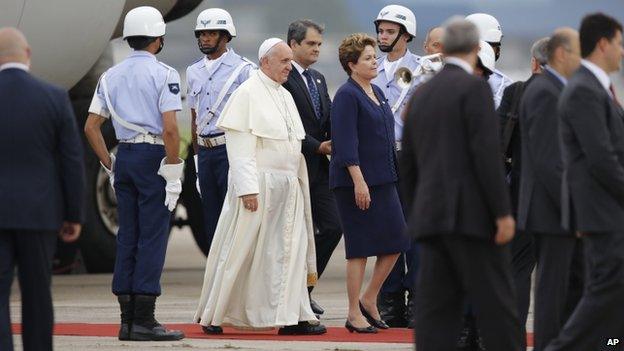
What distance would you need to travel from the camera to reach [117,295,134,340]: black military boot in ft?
33.6

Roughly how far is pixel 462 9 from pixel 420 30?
2.32ft

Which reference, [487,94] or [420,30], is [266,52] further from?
[420,30]

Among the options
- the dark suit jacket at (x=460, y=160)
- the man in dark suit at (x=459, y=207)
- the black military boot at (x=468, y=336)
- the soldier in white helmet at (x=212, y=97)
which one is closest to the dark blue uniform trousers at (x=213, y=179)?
the soldier in white helmet at (x=212, y=97)

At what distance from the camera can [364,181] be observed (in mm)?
10414

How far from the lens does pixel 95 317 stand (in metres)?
11.7

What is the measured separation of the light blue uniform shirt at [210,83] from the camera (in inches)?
451

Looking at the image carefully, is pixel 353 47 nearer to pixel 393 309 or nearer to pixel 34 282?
pixel 393 309

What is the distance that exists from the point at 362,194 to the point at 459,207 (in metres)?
2.98

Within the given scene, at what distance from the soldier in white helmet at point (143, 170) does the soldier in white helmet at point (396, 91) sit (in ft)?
5.08

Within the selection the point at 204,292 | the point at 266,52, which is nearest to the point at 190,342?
the point at 204,292

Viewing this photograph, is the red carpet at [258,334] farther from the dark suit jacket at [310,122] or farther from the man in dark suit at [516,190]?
the dark suit jacket at [310,122]

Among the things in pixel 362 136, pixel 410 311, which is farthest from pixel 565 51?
pixel 410 311

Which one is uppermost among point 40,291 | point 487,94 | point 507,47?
point 487,94

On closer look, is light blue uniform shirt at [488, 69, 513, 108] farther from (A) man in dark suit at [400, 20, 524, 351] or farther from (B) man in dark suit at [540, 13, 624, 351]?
(A) man in dark suit at [400, 20, 524, 351]
